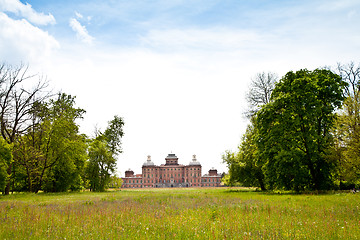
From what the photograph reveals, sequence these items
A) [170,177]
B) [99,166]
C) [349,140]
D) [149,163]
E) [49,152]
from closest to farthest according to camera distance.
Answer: [349,140] < [49,152] < [99,166] < [170,177] < [149,163]

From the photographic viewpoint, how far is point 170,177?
6457 inches

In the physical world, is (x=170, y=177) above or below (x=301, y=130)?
below

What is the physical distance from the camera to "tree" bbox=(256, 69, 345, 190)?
24.1 metres

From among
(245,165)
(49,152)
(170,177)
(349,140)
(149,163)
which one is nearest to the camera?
(349,140)

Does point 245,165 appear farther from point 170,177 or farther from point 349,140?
point 170,177

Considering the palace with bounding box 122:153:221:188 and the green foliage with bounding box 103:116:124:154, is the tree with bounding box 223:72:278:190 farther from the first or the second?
the palace with bounding box 122:153:221:188

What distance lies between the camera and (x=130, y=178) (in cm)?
16438

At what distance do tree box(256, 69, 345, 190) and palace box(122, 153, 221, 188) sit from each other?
13717 centimetres

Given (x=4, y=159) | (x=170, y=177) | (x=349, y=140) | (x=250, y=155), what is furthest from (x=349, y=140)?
(x=170, y=177)

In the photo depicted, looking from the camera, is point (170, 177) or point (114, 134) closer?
point (114, 134)

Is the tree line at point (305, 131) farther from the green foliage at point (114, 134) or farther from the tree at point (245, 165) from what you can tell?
the green foliage at point (114, 134)

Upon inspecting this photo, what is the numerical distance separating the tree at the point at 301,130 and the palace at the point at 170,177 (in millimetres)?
137166

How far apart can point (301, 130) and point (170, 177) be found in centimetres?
14434

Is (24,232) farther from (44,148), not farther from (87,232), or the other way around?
(44,148)
